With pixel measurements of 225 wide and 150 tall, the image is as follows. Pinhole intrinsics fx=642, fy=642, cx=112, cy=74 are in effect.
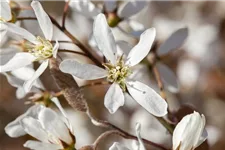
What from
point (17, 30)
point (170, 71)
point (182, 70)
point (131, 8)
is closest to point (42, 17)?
point (17, 30)

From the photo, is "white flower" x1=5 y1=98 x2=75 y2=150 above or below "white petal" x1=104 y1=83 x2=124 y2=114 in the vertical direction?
below

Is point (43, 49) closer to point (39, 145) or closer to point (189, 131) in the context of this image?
point (39, 145)

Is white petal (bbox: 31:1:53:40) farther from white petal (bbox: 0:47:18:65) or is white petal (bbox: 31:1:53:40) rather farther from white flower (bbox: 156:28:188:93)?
white flower (bbox: 156:28:188:93)

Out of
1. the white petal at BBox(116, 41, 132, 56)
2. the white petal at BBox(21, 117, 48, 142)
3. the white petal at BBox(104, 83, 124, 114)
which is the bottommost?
the white petal at BBox(21, 117, 48, 142)

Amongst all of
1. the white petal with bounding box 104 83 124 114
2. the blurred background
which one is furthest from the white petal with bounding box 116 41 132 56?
the blurred background

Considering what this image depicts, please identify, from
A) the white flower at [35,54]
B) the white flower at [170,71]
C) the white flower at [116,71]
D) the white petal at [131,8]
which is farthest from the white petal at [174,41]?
the white flower at [35,54]

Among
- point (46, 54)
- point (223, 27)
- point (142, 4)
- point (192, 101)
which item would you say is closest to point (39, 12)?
point (46, 54)
